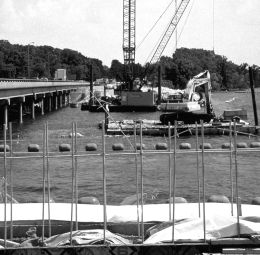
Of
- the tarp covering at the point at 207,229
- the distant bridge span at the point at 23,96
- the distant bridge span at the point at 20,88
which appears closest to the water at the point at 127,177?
the tarp covering at the point at 207,229

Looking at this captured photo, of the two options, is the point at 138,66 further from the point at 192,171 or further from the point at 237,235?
the point at 237,235

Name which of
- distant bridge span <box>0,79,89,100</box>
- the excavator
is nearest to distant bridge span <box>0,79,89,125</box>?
distant bridge span <box>0,79,89,100</box>

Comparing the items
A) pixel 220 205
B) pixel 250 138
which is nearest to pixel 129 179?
pixel 220 205

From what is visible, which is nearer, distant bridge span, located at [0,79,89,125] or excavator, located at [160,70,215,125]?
distant bridge span, located at [0,79,89,125]

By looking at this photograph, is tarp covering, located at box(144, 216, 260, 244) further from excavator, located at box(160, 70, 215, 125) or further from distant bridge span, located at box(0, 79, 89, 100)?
distant bridge span, located at box(0, 79, 89, 100)

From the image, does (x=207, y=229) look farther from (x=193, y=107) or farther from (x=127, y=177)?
(x=193, y=107)

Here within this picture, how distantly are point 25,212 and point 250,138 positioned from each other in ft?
185

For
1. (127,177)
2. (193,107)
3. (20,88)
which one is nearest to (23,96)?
(20,88)

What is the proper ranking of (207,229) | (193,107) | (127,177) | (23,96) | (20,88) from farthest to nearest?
(193,107)
(23,96)
(20,88)
(127,177)
(207,229)

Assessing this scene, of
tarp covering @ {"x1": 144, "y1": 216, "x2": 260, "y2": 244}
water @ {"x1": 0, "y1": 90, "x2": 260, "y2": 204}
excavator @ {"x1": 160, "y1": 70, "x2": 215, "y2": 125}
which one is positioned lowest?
water @ {"x1": 0, "y1": 90, "x2": 260, "y2": 204}

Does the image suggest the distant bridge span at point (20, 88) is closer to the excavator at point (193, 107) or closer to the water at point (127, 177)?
the water at point (127, 177)

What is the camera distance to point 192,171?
50.2 meters

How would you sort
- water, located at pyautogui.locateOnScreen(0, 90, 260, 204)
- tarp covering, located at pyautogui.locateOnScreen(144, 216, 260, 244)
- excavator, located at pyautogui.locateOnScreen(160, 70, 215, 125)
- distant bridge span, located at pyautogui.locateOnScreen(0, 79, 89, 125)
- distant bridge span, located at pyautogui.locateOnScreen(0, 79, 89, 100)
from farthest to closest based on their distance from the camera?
1. excavator, located at pyautogui.locateOnScreen(160, 70, 215, 125)
2. distant bridge span, located at pyautogui.locateOnScreen(0, 79, 89, 125)
3. distant bridge span, located at pyautogui.locateOnScreen(0, 79, 89, 100)
4. water, located at pyautogui.locateOnScreen(0, 90, 260, 204)
5. tarp covering, located at pyautogui.locateOnScreen(144, 216, 260, 244)

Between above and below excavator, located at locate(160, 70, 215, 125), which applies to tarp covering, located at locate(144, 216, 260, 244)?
below
